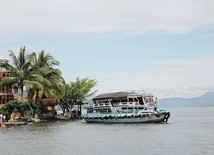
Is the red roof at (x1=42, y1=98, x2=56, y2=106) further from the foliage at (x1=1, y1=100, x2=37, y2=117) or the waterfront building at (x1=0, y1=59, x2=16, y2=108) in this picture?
the foliage at (x1=1, y1=100, x2=37, y2=117)

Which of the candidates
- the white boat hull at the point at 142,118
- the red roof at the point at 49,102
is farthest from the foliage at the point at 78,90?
the white boat hull at the point at 142,118

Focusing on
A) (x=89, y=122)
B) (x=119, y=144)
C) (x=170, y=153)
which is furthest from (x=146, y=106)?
(x=170, y=153)

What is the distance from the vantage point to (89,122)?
65.1m

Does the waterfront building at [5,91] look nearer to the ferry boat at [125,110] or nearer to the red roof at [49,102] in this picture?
the red roof at [49,102]

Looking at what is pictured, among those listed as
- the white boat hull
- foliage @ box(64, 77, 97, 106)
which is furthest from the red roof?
the white boat hull

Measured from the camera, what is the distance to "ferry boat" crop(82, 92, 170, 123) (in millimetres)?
57094

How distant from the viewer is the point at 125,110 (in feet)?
197

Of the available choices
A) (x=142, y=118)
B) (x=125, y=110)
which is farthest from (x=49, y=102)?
(x=142, y=118)

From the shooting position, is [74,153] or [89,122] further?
[89,122]

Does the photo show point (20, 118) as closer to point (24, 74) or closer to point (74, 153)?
point (24, 74)

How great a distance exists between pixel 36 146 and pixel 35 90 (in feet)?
125

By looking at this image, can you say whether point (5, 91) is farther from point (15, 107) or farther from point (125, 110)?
point (125, 110)

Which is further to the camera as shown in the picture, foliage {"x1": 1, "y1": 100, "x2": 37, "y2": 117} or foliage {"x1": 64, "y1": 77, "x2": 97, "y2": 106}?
foliage {"x1": 64, "y1": 77, "x2": 97, "y2": 106}

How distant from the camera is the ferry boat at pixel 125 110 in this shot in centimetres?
5709
